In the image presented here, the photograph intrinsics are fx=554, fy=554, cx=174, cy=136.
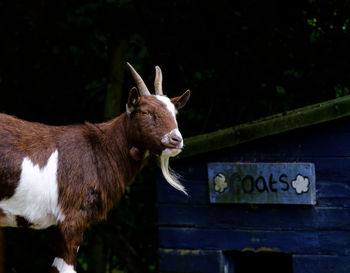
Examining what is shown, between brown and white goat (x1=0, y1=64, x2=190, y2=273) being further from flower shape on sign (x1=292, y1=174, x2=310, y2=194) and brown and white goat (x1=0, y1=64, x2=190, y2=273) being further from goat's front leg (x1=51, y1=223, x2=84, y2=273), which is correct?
flower shape on sign (x1=292, y1=174, x2=310, y2=194)

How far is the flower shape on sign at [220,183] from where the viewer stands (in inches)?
171

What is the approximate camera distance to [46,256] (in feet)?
20.8

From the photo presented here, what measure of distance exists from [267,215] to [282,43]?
234 centimetres

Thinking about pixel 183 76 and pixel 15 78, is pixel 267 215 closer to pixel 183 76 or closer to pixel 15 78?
pixel 183 76

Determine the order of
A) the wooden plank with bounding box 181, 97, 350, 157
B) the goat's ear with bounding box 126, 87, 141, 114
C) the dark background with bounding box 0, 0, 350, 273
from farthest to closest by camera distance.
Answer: the dark background with bounding box 0, 0, 350, 273
the wooden plank with bounding box 181, 97, 350, 157
the goat's ear with bounding box 126, 87, 141, 114

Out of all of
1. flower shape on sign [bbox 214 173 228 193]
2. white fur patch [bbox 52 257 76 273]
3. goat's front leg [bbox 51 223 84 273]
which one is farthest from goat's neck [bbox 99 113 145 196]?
flower shape on sign [bbox 214 173 228 193]

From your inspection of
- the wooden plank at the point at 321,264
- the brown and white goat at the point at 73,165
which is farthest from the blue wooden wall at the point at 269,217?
the brown and white goat at the point at 73,165

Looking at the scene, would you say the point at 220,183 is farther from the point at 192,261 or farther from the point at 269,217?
the point at 192,261

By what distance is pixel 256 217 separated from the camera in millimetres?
4285

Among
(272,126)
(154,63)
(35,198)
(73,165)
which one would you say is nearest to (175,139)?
(73,165)

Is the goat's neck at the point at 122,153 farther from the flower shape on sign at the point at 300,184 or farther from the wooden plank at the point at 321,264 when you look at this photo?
the wooden plank at the point at 321,264

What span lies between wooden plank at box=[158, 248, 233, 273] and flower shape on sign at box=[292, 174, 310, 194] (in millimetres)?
816

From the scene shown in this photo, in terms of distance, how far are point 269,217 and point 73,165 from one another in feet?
5.56

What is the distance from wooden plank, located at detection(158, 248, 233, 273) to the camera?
14.4 ft
